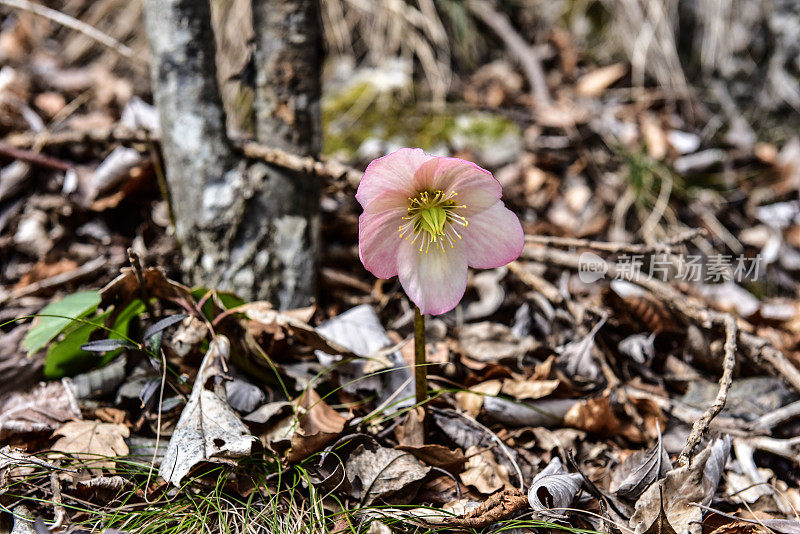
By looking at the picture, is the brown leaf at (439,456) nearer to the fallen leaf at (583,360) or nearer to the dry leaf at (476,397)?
the dry leaf at (476,397)

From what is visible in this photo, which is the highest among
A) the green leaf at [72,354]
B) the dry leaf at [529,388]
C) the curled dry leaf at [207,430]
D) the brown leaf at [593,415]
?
the green leaf at [72,354]

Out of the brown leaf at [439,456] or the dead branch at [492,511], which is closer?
the dead branch at [492,511]

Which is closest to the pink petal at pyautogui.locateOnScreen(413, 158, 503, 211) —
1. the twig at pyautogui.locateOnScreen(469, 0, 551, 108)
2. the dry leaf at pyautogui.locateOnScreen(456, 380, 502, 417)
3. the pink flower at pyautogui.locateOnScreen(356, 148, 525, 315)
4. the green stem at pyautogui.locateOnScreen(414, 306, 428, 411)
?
the pink flower at pyautogui.locateOnScreen(356, 148, 525, 315)

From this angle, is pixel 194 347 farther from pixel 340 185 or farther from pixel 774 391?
pixel 774 391

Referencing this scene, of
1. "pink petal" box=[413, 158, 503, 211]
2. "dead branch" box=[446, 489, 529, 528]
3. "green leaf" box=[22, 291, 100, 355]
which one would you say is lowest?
"dead branch" box=[446, 489, 529, 528]

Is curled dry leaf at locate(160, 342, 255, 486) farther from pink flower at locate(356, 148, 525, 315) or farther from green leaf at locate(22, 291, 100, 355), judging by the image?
pink flower at locate(356, 148, 525, 315)

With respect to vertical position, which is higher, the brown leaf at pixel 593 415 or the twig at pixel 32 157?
the twig at pixel 32 157

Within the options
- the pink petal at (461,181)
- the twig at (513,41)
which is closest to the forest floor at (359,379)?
the pink petal at (461,181)
